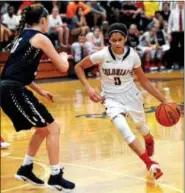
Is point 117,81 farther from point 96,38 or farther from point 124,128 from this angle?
point 96,38

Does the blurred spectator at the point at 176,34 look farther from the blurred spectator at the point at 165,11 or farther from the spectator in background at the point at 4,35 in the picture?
the spectator in background at the point at 4,35

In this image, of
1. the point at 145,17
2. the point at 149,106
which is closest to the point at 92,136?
the point at 149,106

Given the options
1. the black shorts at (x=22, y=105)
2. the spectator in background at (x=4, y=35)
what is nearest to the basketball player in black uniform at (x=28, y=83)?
the black shorts at (x=22, y=105)

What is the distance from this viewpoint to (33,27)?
6.20 meters

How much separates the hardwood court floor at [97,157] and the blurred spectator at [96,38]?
6.73 metres

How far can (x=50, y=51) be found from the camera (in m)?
6.00

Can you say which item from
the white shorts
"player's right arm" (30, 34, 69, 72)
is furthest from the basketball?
"player's right arm" (30, 34, 69, 72)

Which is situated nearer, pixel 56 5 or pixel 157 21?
pixel 56 5

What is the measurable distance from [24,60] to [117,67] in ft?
4.15

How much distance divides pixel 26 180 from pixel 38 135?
491mm

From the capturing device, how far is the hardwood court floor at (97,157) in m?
6.41

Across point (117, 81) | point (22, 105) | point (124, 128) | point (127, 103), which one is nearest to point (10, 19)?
point (117, 81)

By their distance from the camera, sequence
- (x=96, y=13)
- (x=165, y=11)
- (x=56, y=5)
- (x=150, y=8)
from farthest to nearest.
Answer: (x=150, y=8)
(x=165, y=11)
(x=96, y=13)
(x=56, y=5)

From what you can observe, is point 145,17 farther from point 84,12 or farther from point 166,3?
point 84,12
